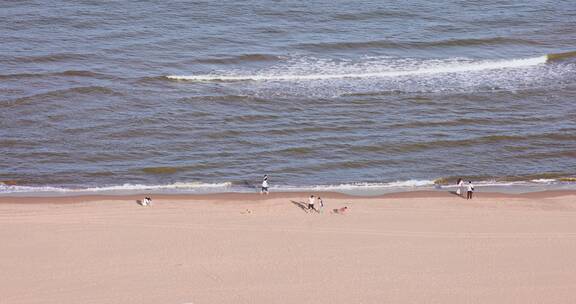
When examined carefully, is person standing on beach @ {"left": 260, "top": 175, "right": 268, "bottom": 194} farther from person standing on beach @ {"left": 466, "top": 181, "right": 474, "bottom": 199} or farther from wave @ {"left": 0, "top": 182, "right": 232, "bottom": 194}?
person standing on beach @ {"left": 466, "top": 181, "right": 474, "bottom": 199}

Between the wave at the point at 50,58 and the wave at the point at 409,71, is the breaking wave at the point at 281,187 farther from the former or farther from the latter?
the wave at the point at 50,58

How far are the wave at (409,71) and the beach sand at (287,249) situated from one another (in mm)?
13674

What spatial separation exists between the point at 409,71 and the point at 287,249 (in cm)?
2115

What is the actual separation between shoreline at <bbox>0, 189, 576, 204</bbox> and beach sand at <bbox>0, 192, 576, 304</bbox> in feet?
0.23

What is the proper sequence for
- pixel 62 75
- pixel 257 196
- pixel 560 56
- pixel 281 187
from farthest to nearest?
1. pixel 560 56
2. pixel 62 75
3. pixel 281 187
4. pixel 257 196

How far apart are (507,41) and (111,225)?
2953cm

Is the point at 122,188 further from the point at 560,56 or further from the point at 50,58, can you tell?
the point at 560,56

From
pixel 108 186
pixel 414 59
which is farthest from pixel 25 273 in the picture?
pixel 414 59

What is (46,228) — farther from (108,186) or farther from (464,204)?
(464,204)

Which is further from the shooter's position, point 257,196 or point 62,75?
point 62,75

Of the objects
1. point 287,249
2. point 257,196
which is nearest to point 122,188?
point 257,196

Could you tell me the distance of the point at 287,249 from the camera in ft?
104

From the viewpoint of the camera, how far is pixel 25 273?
30.0 meters

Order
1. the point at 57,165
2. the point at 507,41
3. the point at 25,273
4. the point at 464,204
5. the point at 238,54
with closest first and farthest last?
the point at 25,273, the point at 464,204, the point at 57,165, the point at 238,54, the point at 507,41
